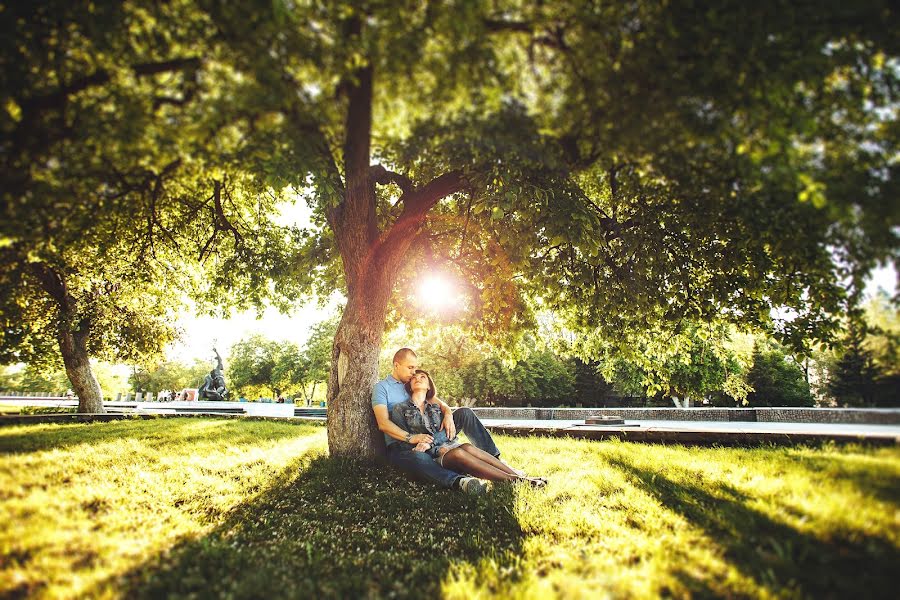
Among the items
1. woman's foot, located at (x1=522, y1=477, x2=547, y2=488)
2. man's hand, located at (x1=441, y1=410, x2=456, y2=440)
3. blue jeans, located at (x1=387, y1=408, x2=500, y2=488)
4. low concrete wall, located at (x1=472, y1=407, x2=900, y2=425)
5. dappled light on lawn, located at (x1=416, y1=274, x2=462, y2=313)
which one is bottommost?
low concrete wall, located at (x1=472, y1=407, x2=900, y2=425)

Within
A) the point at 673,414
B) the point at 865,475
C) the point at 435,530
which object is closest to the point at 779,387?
the point at 673,414

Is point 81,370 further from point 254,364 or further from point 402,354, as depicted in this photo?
point 254,364

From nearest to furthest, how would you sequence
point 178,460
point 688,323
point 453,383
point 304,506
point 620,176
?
point 304,506 < point 620,176 < point 178,460 < point 688,323 < point 453,383

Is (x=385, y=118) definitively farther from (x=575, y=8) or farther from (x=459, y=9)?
(x=575, y=8)

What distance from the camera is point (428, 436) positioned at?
673 centimetres

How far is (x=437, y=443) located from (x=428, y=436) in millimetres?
274

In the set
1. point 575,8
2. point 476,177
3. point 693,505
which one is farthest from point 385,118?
point 693,505

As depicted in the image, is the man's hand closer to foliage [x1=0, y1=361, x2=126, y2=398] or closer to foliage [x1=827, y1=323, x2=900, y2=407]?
foliage [x1=827, y1=323, x2=900, y2=407]

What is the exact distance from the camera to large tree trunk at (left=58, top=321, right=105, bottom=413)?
17016mm

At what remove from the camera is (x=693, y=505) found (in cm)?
521

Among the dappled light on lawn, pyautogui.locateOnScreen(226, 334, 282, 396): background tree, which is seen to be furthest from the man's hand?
pyautogui.locateOnScreen(226, 334, 282, 396): background tree

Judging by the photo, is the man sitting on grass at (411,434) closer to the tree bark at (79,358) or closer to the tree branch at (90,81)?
the tree branch at (90,81)

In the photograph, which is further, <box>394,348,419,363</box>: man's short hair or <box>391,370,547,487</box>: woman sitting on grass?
<box>394,348,419,363</box>: man's short hair

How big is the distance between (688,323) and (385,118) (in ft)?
28.7
